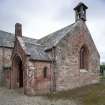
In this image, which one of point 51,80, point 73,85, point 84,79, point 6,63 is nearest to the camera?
point 51,80

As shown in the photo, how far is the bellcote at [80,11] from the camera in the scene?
24.6m

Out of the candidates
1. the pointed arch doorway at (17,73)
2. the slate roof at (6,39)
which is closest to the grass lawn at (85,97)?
the pointed arch doorway at (17,73)

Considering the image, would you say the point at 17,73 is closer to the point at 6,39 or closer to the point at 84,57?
the point at 84,57

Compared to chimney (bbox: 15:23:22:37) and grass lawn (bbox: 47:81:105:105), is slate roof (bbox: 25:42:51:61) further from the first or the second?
grass lawn (bbox: 47:81:105:105)

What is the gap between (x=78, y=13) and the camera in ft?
82.4

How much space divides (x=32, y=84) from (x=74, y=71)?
722 centimetres

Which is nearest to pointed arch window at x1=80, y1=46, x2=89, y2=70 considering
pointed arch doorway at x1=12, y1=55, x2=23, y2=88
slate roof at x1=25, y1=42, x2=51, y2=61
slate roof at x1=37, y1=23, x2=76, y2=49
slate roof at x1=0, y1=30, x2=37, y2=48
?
slate roof at x1=37, y1=23, x2=76, y2=49

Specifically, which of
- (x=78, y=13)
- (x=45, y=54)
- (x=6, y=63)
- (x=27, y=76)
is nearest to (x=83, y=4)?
(x=78, y=13)

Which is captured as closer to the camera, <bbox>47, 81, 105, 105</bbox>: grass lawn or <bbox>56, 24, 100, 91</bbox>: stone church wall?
<bbox>47, 81, 105, 105</bbox>: grass lawn

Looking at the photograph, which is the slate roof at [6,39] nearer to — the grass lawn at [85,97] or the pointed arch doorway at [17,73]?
the pointed arch doorway at [17,73]

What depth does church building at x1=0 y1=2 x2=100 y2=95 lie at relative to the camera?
17.6 meters

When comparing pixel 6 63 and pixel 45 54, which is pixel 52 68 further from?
pixel 6 63

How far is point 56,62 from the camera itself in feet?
63.0

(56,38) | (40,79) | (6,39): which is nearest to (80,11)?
(56,38)
